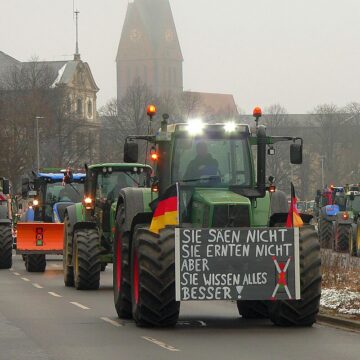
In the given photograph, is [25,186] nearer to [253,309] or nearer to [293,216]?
[253,309]

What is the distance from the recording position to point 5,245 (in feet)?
122

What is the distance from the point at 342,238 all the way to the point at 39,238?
53.1ft

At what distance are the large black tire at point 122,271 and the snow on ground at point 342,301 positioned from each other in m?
2.99

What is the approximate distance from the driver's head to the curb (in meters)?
2.75

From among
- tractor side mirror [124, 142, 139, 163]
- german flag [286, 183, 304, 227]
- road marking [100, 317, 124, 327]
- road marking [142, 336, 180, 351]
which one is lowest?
road marking [100, 317, 124, 327]

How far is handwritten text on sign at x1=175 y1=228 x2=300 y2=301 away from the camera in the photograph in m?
17.8

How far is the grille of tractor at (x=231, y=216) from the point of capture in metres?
18.3

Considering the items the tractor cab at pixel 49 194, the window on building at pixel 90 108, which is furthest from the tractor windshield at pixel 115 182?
the window on building at pixel 90 108

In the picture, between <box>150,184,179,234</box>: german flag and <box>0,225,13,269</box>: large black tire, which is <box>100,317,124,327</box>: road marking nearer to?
<box>150,184,179,234</box>: german flag

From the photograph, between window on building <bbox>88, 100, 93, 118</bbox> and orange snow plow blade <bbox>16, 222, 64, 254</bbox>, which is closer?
orange snow plow blade <bbox>16, 222, 64, 254</bbox>

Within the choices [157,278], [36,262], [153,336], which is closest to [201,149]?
[157,278]

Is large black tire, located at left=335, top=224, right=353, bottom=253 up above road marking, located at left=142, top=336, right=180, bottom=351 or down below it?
below

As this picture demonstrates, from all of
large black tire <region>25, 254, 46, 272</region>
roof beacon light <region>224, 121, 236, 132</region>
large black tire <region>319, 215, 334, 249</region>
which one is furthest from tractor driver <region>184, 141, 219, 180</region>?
large black tire <region>319, 215, 334, 249</region>

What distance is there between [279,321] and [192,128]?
2947mm
